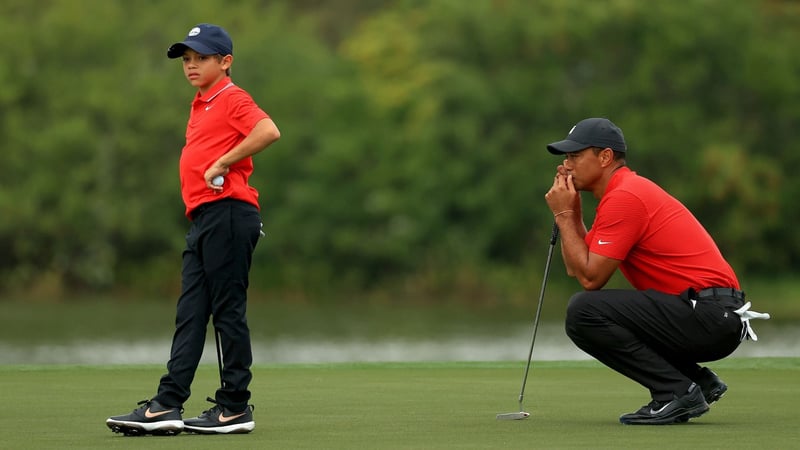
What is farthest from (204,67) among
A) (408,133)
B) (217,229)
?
(408,133)

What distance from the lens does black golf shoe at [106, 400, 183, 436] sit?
20.3 feet

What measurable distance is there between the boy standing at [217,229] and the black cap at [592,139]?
1233mm

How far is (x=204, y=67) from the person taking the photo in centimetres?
662

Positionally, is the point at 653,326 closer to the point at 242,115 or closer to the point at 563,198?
the point at 563,198

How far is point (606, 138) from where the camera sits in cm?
670

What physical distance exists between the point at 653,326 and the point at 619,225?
455mm

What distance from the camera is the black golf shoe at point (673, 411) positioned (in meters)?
Result: 6.48

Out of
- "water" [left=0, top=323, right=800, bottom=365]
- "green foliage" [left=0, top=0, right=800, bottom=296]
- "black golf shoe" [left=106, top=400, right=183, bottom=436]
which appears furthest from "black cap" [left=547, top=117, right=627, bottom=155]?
"green foliage" [left=0, top=0, right=800, bottom=296]

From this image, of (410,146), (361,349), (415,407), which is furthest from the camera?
(410,146)

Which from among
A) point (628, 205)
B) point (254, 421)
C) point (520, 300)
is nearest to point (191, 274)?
point (254, 421)

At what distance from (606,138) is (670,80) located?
3615 centimetres

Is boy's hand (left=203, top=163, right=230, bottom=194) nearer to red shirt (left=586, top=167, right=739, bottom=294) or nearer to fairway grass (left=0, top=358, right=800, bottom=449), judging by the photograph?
fairway grass (left=0, top=358, right=800, bottom=449)

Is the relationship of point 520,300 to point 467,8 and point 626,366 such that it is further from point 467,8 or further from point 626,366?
point 626,366

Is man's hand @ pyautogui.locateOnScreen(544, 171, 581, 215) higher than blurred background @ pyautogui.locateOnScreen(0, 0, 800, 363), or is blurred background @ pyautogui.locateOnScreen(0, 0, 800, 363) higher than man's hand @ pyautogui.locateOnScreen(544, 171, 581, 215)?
blurred background @ pyautogui.locateOnScreen(0, 0, 800, 363)
